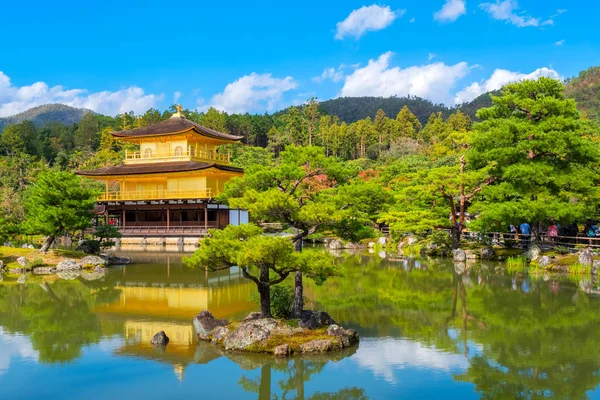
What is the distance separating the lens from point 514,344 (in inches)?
421

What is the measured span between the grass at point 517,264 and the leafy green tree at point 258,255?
13140 millimetres

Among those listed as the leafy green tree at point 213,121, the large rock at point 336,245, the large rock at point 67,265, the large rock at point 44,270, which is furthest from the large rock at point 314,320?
the leafy green tree at point 213,121

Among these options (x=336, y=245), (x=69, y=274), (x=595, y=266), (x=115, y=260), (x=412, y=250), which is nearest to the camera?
(x=595, y=266)

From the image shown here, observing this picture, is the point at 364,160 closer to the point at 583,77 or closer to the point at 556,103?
the point at 556,103

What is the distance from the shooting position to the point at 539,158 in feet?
72.8

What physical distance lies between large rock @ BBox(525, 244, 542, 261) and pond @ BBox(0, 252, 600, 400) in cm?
333

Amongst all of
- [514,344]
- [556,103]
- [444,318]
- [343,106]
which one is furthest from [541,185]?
[343,106]

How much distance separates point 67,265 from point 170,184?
14091 millimetres

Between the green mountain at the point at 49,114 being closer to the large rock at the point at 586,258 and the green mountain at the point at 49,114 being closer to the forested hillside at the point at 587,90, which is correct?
the forested hillside at the point at 587,90

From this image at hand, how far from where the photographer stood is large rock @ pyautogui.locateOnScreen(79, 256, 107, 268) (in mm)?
22359

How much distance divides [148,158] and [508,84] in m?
23.9

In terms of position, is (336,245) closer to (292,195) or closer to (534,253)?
(534,253)

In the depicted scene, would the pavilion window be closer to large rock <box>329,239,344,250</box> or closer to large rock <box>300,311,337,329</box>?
large rock <box>329,239,344,250</box>

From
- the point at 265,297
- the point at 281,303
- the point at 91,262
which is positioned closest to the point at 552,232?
the point at 281,303
